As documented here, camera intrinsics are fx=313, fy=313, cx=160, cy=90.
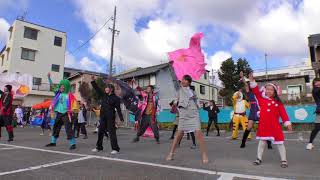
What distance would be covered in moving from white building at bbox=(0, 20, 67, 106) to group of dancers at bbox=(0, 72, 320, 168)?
3507 cm

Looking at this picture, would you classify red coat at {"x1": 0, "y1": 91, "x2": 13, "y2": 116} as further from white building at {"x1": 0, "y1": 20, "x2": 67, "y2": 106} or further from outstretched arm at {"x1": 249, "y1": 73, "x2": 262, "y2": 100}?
white building at {"x1": 0, "y1": 20, "x2": 67, "y2": 106}

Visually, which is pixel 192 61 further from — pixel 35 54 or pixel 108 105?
pixel 35 54

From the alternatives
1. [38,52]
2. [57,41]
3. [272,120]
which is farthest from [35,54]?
[272,120]

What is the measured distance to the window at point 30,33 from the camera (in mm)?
43588

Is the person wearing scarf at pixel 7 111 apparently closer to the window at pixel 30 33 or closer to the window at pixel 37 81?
the window at pixel 37 81

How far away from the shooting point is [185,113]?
6301 mm

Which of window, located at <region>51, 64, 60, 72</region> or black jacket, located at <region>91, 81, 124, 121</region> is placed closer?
black jacket, located at <region>91, 81, 124, 121</region>

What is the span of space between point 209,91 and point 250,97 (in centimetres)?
3906

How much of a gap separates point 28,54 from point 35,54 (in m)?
0.96

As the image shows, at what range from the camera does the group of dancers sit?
581cm

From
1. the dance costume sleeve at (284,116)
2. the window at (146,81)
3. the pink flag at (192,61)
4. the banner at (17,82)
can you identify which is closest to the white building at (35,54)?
the window at (146,81)

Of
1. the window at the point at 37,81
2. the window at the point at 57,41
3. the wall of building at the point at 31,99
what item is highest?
the window at the point at 57,41

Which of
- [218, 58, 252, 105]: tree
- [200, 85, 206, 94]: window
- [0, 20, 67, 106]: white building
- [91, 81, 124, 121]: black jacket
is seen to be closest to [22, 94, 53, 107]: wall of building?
[0, 20, 67, 106]: white building

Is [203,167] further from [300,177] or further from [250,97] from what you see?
[250,97]
